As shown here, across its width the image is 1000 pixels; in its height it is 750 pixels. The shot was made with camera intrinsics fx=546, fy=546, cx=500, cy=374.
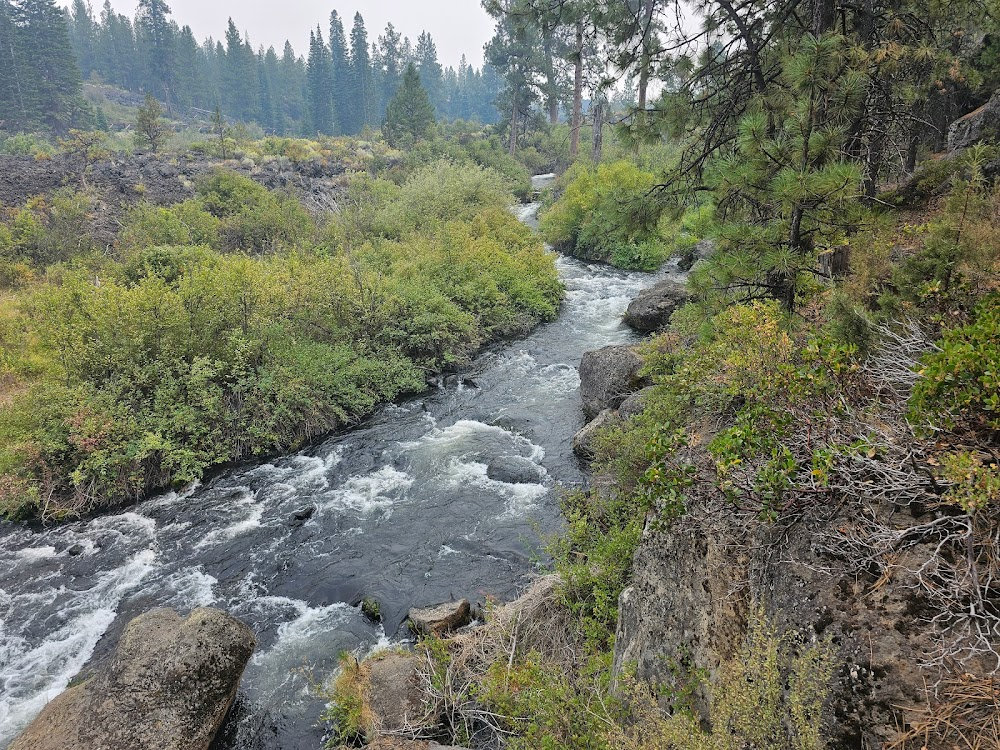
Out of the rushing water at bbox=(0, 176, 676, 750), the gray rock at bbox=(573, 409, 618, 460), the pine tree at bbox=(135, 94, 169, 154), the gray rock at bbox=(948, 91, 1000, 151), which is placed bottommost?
the rushing water at bbox=(0, 176, 676, 750)

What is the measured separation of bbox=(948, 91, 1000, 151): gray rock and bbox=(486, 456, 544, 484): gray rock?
8.52m

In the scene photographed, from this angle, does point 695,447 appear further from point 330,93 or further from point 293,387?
point 330,93

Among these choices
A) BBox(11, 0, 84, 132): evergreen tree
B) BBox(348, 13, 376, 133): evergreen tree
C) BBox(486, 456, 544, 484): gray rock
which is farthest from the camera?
BBox(348, 13, 376, 133): evergreen tree

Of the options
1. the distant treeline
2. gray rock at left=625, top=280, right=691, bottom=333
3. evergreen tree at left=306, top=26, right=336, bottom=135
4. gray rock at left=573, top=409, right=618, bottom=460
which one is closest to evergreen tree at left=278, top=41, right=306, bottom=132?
the distant treeline

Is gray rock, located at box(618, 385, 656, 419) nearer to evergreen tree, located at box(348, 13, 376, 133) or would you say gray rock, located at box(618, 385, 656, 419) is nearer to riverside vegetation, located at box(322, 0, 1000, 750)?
riverside vegetation, located at box(322, 0, 1000, 750)

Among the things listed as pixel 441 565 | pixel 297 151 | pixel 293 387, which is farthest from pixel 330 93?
pixel 441 565

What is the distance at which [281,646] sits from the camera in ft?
23.4

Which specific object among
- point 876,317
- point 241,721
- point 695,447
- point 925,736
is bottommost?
point 241,721

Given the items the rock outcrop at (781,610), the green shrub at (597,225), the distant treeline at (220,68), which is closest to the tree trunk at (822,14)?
the rock outcrop at (781,610)

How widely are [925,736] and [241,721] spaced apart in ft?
21.3

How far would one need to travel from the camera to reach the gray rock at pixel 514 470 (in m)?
10.4

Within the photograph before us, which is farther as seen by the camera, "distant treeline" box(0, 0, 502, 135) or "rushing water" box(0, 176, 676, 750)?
"distant treeline" box(0, 0, 502, 135)

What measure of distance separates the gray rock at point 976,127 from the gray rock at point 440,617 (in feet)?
32.4

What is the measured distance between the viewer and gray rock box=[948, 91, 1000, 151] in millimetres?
8250
